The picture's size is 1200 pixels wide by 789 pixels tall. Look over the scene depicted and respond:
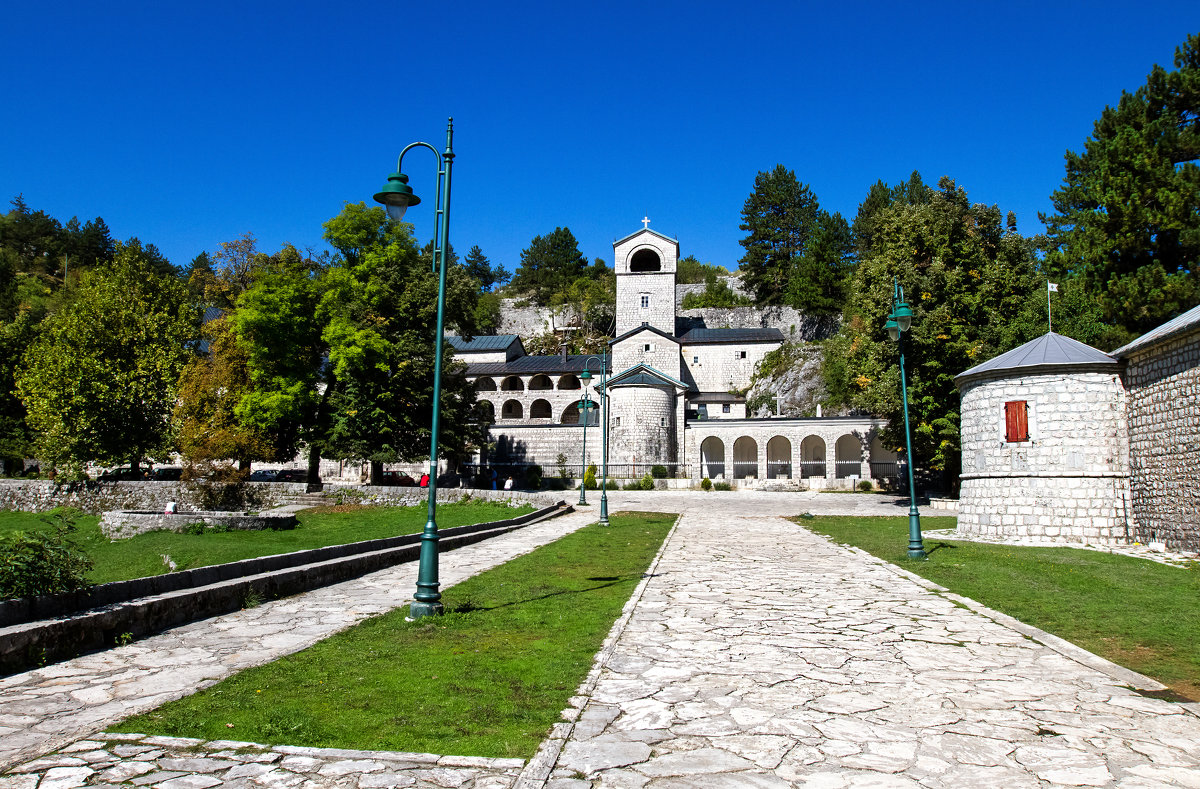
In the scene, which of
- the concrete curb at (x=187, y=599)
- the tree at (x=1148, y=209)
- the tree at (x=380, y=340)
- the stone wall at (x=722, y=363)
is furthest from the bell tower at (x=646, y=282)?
the concrete curb at (x=187, y=599)

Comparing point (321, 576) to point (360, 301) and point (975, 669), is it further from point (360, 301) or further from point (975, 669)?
point (360, 301)

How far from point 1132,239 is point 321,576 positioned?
96.7ft

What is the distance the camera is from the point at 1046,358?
16.6 meters

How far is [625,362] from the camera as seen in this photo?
55625mm

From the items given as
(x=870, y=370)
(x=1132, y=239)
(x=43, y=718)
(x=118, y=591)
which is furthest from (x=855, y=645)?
(x=1132, y=239)

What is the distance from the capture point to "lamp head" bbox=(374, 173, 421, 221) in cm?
809

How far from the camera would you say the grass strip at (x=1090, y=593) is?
20.2 feet

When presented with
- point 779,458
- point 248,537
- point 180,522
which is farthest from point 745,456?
point 248,537

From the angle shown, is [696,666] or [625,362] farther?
[625,362]

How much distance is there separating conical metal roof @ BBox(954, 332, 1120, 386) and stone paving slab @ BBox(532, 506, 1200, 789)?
10769 mm

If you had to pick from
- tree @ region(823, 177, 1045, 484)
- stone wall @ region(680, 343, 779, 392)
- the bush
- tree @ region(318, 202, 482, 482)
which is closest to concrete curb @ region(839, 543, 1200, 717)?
the bush

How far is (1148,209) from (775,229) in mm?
45634

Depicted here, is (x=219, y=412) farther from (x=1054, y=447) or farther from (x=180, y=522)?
(x=1054, y=447)

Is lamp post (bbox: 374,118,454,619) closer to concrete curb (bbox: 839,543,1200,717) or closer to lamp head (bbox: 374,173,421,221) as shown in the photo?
lamp head (bbox: 374,173,421,221)
